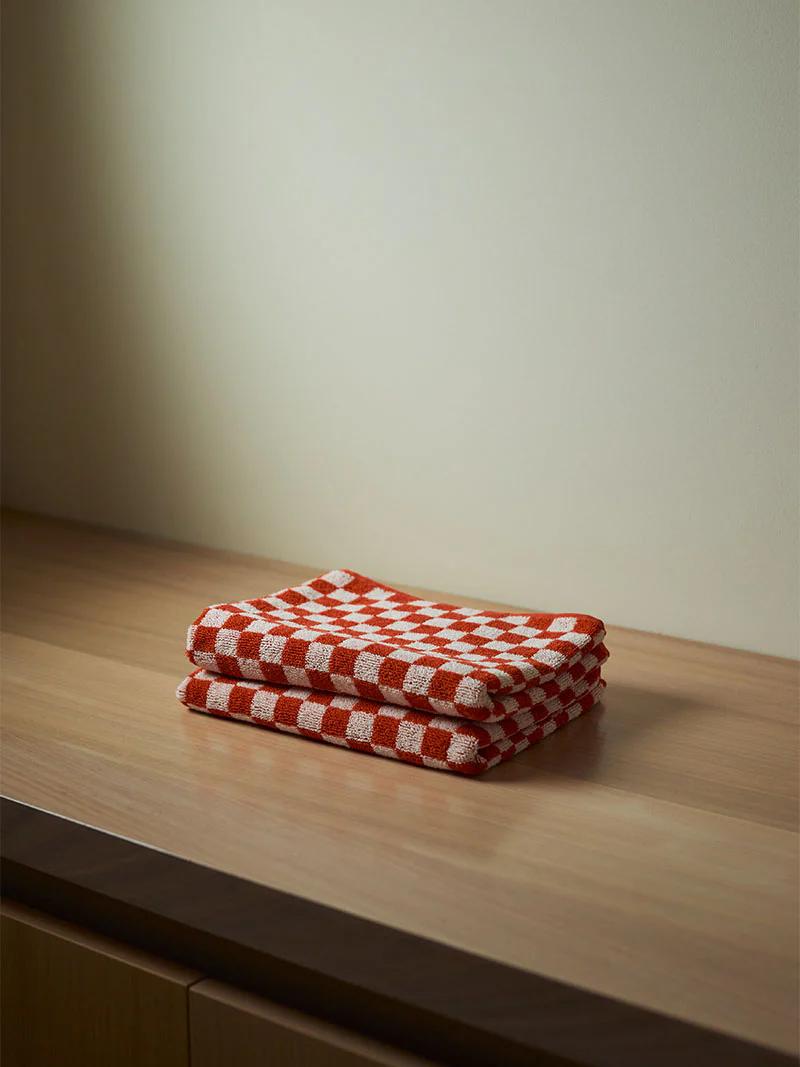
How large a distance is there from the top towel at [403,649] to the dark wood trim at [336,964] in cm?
21

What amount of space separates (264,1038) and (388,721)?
0.91ft

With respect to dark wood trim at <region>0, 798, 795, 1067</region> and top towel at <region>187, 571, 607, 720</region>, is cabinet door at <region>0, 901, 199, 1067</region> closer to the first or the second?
dark wood trim at <region>0, 798, 795, 1067</region>

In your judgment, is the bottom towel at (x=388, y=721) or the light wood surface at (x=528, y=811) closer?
the light wood surface at (x=528, y=811)

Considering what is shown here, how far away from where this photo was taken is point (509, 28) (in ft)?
3.97

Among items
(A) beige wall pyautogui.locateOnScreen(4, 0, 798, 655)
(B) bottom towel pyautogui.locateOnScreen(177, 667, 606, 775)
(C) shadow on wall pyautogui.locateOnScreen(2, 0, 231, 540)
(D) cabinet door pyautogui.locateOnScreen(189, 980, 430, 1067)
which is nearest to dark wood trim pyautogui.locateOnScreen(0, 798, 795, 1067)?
(D) cabinet door pyautogui.locateOnScreen(189, 980, 430, 1067)

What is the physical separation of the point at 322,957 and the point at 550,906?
0.13 m

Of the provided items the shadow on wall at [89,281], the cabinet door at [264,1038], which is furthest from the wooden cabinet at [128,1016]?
the shadow on wall at [89,281]

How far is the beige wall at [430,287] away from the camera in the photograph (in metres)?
1.15

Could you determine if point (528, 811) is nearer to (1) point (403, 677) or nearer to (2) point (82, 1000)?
(1) point (403, 677)

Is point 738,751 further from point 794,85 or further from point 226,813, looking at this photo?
point 794,85

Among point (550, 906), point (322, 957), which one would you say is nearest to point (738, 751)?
point (550, 906)

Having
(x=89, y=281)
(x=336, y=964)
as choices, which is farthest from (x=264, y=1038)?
(x=89, y=281)

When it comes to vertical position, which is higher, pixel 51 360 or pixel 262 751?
pixel 51 360

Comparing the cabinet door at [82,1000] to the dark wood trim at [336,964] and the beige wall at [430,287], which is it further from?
the beige wall at [430,287]
